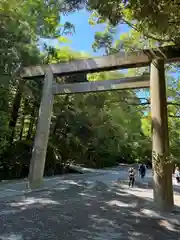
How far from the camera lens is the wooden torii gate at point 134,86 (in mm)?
7477

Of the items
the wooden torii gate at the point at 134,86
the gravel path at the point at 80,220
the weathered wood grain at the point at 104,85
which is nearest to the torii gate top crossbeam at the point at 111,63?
the wooden torii gate at the point at 134,86

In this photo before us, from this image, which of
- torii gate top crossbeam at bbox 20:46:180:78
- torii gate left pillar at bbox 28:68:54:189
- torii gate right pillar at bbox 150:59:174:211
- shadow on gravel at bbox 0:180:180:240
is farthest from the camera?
torii gate left pillar at bbox 28:68:54:189

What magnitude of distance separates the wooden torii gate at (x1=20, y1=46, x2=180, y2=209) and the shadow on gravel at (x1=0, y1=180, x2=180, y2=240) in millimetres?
1141

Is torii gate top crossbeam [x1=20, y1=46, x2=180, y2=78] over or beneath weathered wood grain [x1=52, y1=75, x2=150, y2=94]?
over

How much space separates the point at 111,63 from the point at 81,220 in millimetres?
5678

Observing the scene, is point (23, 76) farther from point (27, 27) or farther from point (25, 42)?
point (27, 27)

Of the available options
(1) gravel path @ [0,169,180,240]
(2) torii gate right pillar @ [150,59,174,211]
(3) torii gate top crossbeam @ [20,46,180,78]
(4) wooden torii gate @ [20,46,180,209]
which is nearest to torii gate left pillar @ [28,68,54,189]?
(4) wooden torii gate @ [20,46,180,209]

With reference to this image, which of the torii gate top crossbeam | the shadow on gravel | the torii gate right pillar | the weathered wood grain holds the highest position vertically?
the torii gate top crossbeam

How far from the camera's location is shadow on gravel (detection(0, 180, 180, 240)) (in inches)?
183

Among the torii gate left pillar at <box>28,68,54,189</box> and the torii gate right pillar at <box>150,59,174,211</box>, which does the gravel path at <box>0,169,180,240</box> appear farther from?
the torii gate left pillar at <box>28,68,54,189</box>

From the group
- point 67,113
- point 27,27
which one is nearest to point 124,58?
point 27,27

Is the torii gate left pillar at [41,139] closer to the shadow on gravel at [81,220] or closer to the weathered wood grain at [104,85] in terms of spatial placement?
the weathered wood grain at [104,85]

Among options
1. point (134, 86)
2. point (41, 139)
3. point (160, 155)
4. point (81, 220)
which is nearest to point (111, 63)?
point (134, 86)

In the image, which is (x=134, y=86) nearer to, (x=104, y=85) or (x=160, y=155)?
(x=104, y=85)
